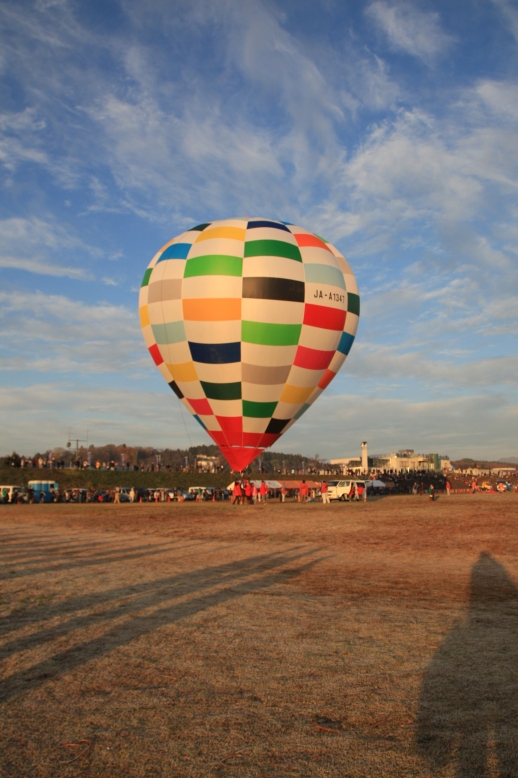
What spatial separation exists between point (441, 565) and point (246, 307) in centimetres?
1537

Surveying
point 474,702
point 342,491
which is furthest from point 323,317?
point 474,702

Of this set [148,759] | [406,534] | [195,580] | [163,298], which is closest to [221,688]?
[148,759]

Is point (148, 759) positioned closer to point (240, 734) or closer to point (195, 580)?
point (240, 734)

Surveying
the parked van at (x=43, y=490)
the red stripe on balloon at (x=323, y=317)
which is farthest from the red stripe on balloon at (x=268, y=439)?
the parked van at (x=43, y=490)

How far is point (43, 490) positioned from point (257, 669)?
4427 cm

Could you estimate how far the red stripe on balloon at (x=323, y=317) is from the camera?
25.8 meters

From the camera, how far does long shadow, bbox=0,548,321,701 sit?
4992 millimetres

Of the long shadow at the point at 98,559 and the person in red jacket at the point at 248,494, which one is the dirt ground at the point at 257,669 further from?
the person in red jacket at the point at 248,494

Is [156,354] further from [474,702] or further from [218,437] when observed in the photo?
[474,702]

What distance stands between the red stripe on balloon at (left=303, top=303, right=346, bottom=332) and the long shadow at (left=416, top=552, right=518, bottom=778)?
64.6 ft

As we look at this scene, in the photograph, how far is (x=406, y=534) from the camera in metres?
16.9

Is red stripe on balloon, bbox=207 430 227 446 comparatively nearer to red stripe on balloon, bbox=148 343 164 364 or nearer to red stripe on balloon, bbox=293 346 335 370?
red stripe on balloon, bbox=148 343 164 364

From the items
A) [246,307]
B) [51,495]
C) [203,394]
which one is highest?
[246,307]

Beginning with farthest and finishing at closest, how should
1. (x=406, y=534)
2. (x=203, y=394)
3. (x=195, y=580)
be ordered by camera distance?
(x=203, y=394), (x=406, y=534), (x=195, y=580)
